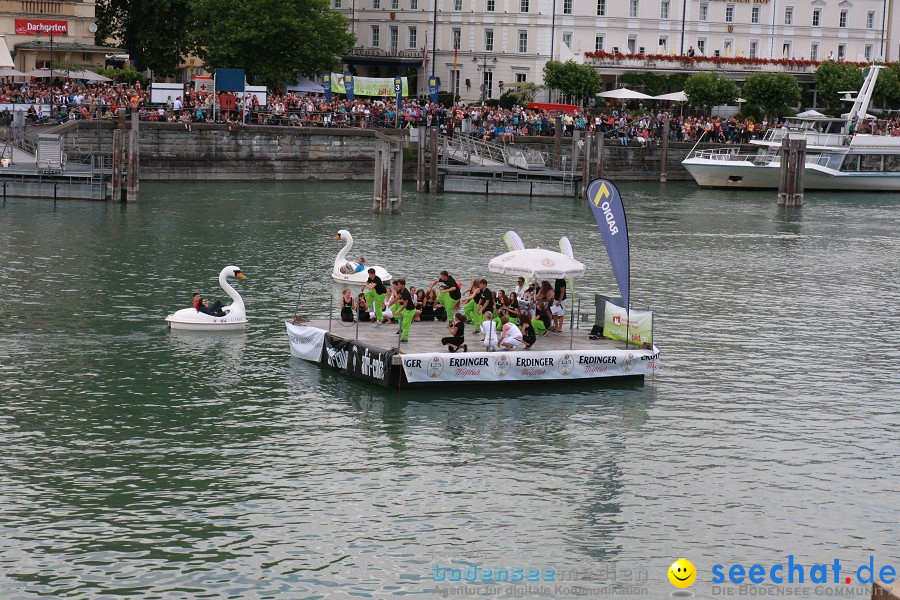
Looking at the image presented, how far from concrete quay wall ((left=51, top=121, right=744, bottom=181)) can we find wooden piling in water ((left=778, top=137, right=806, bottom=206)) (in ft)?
39.6

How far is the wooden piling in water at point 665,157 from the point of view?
81.6m

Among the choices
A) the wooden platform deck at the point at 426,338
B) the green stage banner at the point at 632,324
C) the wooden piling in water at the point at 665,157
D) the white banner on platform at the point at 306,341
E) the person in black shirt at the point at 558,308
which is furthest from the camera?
the wooden piling in water at the point at 665,157

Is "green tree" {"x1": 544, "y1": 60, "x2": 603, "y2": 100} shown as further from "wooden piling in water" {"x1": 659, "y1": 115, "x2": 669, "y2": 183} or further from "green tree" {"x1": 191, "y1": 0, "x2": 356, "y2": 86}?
"green tree" {"x1": 191, "y1": 0, "x2": 356, "y2": 86}

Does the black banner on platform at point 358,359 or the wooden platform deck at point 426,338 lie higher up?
the wooden platform deck at point 426,338

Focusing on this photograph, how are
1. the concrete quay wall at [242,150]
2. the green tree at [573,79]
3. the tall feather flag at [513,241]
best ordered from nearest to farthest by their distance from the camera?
the tall feather flag at [513,241]
the concrete quay wall at [242,150]
the green tree at [573,79]

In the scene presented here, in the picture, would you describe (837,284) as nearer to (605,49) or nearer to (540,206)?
(540,206)

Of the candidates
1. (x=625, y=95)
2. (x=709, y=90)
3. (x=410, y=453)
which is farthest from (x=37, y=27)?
(x=410, y=453)

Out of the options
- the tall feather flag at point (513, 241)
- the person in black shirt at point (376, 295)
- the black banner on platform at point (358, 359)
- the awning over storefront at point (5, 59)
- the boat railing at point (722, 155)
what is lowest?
the black banner on platform at point (358, 359)

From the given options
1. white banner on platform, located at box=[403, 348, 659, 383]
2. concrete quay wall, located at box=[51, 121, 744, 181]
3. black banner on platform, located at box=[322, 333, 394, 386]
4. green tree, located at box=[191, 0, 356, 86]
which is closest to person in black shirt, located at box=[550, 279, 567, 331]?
white banner on platform, located at box=[403, 348, 659, 383]

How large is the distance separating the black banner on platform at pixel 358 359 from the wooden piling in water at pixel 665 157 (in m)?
54.4

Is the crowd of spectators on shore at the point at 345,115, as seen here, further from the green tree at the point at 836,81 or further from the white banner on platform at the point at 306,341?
the white banner on platform at the point at 306,341

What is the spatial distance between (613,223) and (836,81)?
239 feet

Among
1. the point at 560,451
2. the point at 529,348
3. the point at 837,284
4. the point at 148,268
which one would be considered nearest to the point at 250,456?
the point at 560,451

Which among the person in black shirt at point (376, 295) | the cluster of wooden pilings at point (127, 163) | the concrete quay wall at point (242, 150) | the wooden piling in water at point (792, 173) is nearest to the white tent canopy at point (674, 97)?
the concrete quay wall at point (242, 150)
